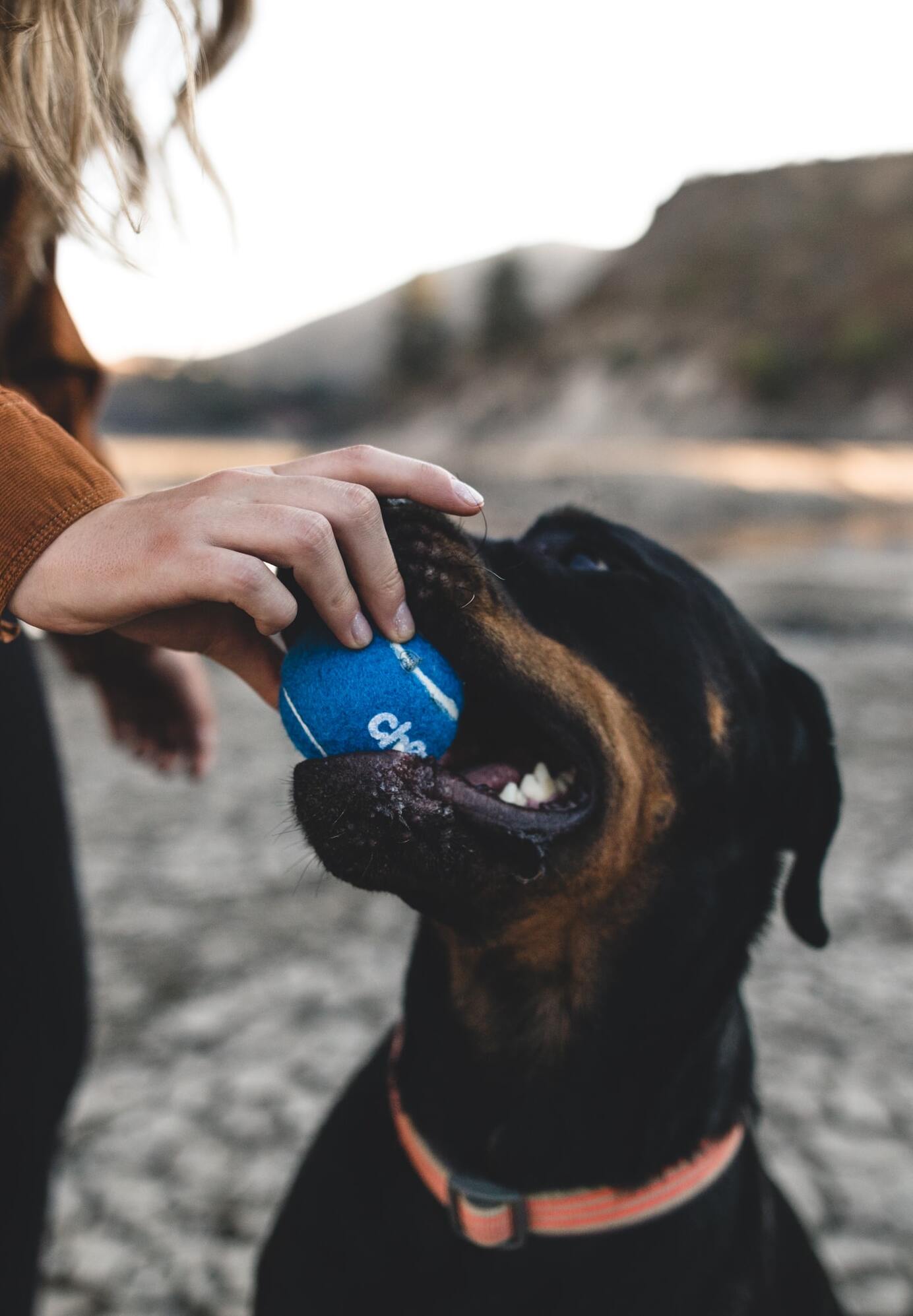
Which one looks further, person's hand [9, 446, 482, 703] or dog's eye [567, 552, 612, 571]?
dog's eye [567, 552, 612, 571]

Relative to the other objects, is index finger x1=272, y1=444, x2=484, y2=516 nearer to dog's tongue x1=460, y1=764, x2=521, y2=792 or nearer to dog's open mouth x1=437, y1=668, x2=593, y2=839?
dog's open mouth x1=437, y1=668, x2=593, y2=839

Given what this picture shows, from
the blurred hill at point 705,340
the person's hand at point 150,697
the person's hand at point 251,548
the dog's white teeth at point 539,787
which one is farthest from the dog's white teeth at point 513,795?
the blurred hill at point 705,340

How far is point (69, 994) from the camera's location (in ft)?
5.76

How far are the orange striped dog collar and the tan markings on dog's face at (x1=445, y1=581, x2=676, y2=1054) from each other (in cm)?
21

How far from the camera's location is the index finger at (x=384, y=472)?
1221mm

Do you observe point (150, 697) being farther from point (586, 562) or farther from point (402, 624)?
point (402, 624)

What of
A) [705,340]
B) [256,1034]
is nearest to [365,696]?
[256,1034]

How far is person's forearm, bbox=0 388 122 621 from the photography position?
1.19m

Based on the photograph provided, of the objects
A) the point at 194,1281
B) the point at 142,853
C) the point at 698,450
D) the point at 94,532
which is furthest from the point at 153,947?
the point at 698,450

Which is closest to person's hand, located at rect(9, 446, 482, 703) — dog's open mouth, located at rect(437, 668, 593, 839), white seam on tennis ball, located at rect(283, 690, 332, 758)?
white seam on tennis ball, located at rect(283, 690, 332, 758)

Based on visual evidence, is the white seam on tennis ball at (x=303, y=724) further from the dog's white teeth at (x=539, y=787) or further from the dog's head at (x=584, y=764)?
the dog's white teeth at (x=539, y=787)

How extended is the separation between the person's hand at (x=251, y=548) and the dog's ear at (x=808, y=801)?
0.98 m

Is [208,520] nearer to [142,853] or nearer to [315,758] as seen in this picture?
[315,758]

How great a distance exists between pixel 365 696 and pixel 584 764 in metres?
0.43
